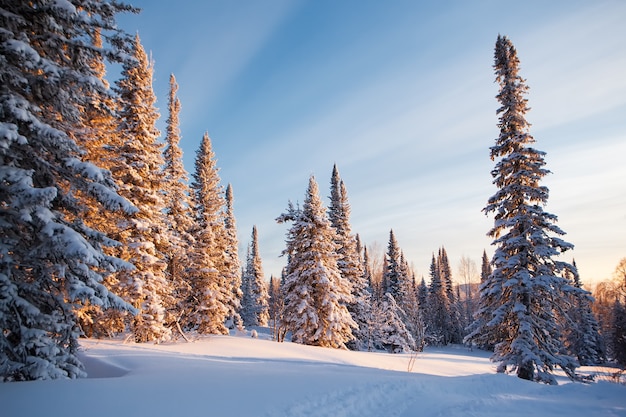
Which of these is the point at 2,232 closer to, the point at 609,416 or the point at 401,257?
the point at 609,416

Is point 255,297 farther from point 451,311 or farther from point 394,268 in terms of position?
point 451,311

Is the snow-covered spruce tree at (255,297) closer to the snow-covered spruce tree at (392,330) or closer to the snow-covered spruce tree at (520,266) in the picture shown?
the snow-covered spruce tree at (392,330)

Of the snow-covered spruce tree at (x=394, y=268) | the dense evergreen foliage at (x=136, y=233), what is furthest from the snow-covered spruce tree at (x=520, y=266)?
the snow-covered spruce tree at (x=394, y=268)

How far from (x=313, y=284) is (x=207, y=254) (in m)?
8.62

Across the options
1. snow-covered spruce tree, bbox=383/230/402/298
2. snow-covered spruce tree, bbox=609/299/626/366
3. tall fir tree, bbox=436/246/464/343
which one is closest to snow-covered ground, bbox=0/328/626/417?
snow-covered spruce tree, bbox=609/299/626/366

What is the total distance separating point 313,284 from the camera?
22531 millimetres

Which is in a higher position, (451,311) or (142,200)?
(142,200)

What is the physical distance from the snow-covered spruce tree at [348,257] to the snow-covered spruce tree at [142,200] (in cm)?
1664

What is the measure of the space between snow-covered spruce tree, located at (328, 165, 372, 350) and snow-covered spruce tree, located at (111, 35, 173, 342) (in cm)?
1664

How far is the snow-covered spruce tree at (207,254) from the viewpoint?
79.2ft

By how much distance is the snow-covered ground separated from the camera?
17.7 ft

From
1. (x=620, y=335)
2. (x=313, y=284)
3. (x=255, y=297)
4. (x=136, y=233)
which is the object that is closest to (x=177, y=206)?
(x=136, y=233)

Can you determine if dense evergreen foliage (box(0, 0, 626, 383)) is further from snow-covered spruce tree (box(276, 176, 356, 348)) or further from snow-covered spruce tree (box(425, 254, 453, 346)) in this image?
snow-covered spruce tree (box(425, 254, 453, 346))

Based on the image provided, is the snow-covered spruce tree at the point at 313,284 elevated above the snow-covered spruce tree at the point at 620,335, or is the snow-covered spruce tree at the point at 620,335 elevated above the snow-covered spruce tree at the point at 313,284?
the snow-covered spruce tree at the point at 313,284
